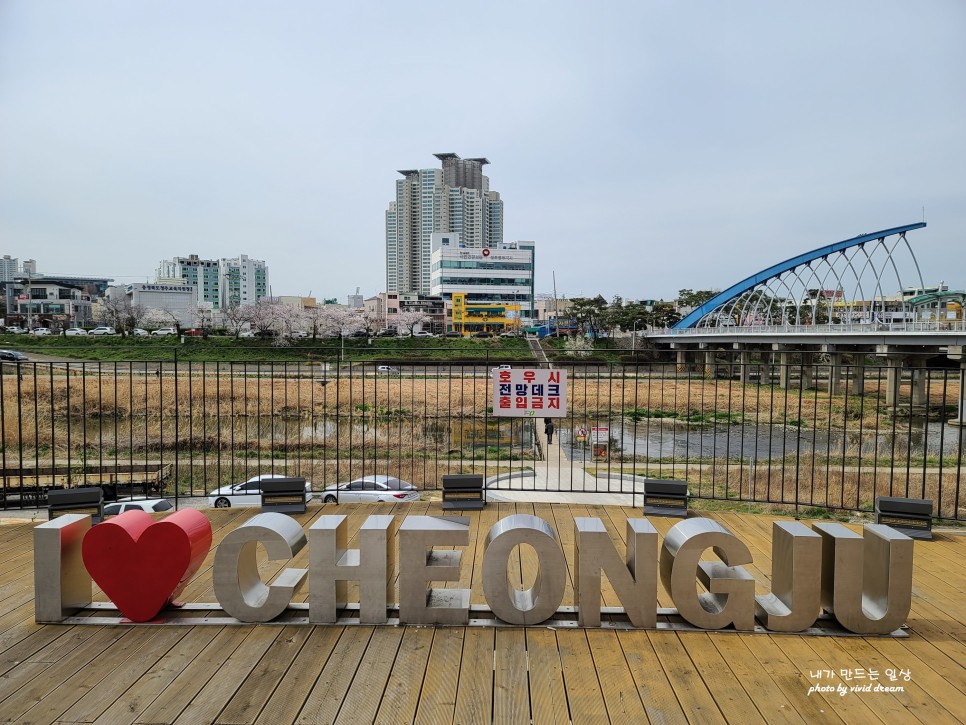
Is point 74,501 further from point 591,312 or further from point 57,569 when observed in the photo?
point 591,312

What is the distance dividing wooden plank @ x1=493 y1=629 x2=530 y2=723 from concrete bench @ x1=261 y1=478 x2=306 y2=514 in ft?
10.6

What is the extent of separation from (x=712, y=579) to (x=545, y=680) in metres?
1.25

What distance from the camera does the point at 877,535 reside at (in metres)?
3.65

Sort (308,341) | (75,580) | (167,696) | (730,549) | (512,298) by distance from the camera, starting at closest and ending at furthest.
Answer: (167,696) → (730,549) → (75,580) → (308,341) → (512,298)

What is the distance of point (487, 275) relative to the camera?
Answer: 89.4 meters

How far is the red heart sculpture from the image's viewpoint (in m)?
3.61

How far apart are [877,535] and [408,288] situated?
14936cm

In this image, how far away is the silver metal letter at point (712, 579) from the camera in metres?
3.57

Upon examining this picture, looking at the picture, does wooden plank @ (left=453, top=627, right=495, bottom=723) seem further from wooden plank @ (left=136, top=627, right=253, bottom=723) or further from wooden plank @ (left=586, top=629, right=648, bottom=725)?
wooden plank @ (left=136, top=627, right=253, bottom=723)

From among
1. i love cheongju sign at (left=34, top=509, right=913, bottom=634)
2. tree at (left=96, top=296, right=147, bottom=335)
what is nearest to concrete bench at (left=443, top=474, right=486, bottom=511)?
i love cheongju sign at (left=34, top=509, right=913, bottom=634)

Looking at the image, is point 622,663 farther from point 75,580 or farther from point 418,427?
point 418,427

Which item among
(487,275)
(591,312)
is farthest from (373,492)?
(487,275)

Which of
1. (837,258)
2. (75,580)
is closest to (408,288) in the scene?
(837,258)

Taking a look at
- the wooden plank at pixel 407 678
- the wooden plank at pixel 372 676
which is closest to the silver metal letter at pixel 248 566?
the wooden plank at pixel 372 676
